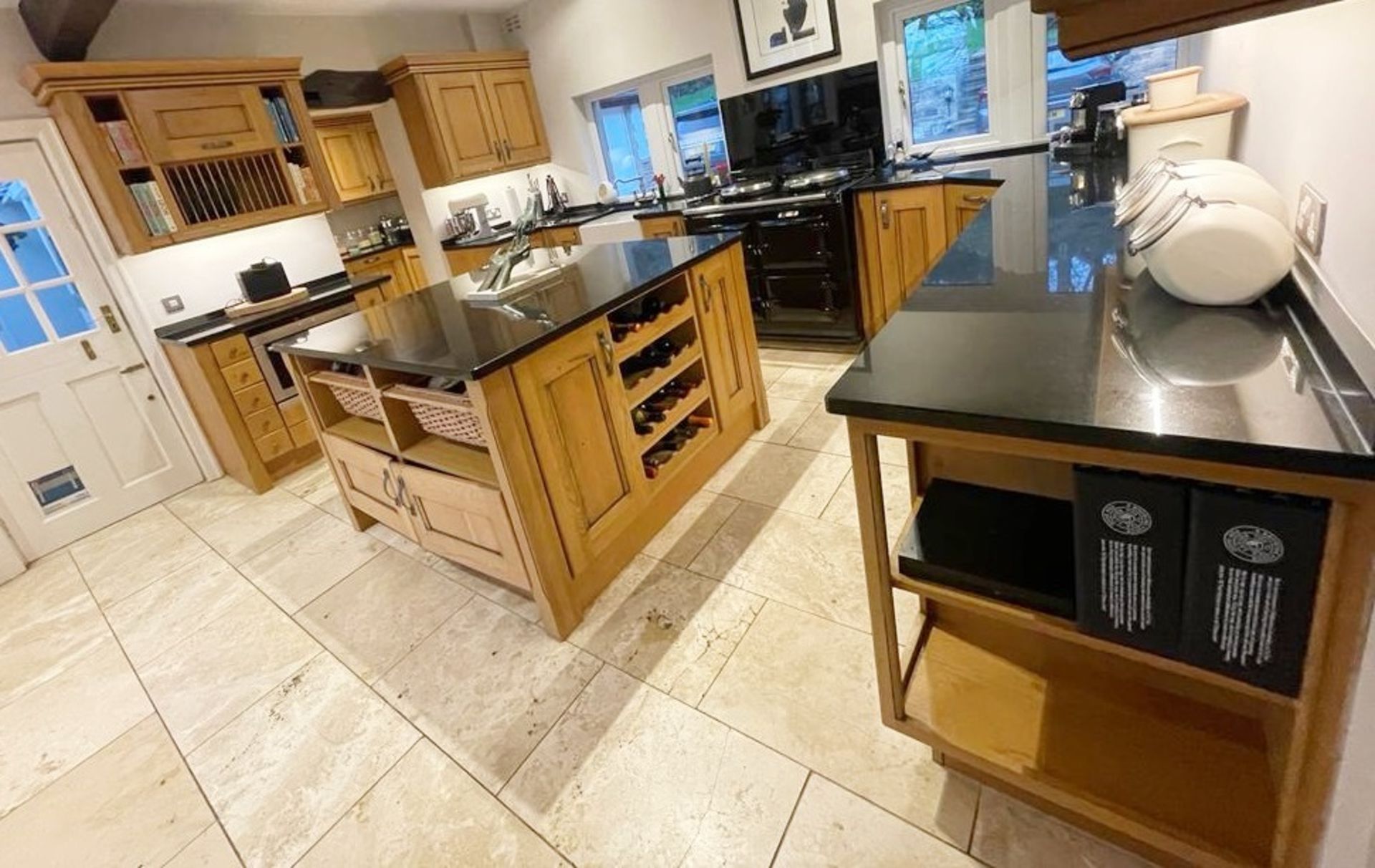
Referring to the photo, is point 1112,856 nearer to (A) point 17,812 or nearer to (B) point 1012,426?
(B) point 1012,426

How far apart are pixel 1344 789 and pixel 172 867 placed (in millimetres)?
2214

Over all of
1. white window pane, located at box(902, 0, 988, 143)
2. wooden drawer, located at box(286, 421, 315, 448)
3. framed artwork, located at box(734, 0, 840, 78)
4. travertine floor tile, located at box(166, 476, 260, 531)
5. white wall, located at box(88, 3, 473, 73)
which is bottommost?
travertine floor tile, located at box(166, 476, 260, 531)

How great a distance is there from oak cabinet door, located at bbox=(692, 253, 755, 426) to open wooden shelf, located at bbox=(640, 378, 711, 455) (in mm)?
61

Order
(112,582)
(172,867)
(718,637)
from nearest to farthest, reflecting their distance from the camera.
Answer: (172,867)
(718,637)
(112,582)

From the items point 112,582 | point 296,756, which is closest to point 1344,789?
point 296,756

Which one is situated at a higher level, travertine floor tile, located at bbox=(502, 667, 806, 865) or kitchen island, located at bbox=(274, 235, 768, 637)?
kitchen island, located at bbox=(274, 235, 768, 637)

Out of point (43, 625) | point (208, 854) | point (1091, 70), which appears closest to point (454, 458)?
point (208, 854)

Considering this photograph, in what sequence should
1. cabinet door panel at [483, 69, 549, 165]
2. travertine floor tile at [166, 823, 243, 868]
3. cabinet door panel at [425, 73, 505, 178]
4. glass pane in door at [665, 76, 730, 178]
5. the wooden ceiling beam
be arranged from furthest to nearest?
cabinet door panel at [483, 69, 549, 165]
cabinet door panel at [425, 73, 505, 178]
glass pane in door at [665, 76, 730, 178]
the wooden ceiling beam
travertine floor tile at [166, 823, 243, 868]

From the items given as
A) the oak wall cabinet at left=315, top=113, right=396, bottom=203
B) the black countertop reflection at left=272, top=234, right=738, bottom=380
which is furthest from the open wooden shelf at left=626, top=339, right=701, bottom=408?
the oak wall cabinet at left=315, top=113, right=396, bottom=203

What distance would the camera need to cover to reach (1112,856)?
1146mm

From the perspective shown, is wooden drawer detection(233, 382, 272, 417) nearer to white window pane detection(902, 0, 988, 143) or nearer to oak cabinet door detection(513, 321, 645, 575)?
oak cabinet door detection(513, 321, 645, 575)

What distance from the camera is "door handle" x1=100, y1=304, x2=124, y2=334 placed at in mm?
3346

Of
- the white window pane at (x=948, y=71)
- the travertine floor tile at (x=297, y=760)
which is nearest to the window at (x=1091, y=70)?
the white window pane at (x=948, y=71)

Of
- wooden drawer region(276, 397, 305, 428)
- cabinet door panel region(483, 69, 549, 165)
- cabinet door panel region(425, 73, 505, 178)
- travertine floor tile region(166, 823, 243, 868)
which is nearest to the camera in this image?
travertine floor tile region(166, 823, 243, 868)
